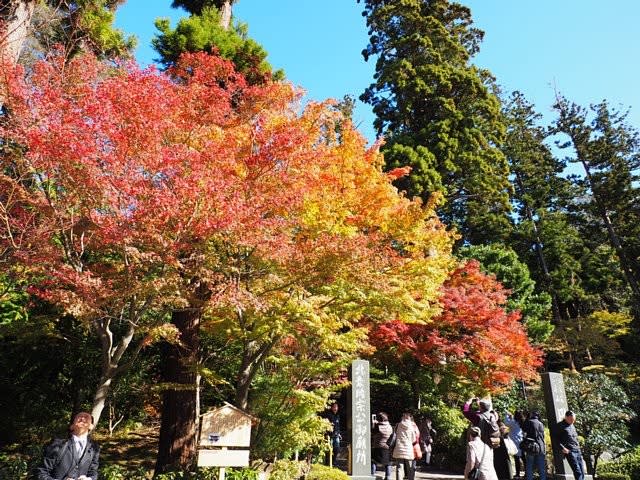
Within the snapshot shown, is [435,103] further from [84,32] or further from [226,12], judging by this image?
[84,32]

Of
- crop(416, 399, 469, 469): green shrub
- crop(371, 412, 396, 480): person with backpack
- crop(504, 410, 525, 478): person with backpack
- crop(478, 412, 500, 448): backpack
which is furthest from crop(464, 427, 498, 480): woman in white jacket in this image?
crop(416, 399, 469, 469): green shrub

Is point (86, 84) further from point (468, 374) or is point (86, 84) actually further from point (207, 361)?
point (468, 374)

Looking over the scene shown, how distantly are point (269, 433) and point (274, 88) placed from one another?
7.44 meters

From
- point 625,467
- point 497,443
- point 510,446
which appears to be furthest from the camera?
point 625,467

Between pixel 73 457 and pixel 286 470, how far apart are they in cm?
433

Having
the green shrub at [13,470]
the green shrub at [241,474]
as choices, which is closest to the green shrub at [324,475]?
the green shrub at [241,474]

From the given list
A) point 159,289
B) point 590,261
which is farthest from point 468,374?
point 590,261

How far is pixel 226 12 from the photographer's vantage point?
14.0 m

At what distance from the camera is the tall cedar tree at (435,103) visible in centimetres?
1861

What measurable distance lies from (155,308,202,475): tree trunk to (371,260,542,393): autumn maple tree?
553 centimetres

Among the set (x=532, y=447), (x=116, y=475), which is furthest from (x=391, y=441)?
(x=116, y=475)

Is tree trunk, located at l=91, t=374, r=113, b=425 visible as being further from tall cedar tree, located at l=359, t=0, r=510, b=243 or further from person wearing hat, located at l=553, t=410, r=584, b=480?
tall cedar tree, located at l=359, t=0, r=510, b=243

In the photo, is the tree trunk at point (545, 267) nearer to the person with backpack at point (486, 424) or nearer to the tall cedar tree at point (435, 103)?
the tall cedar tree at point (435, 103)

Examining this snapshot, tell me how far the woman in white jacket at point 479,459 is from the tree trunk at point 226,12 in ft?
42.3
